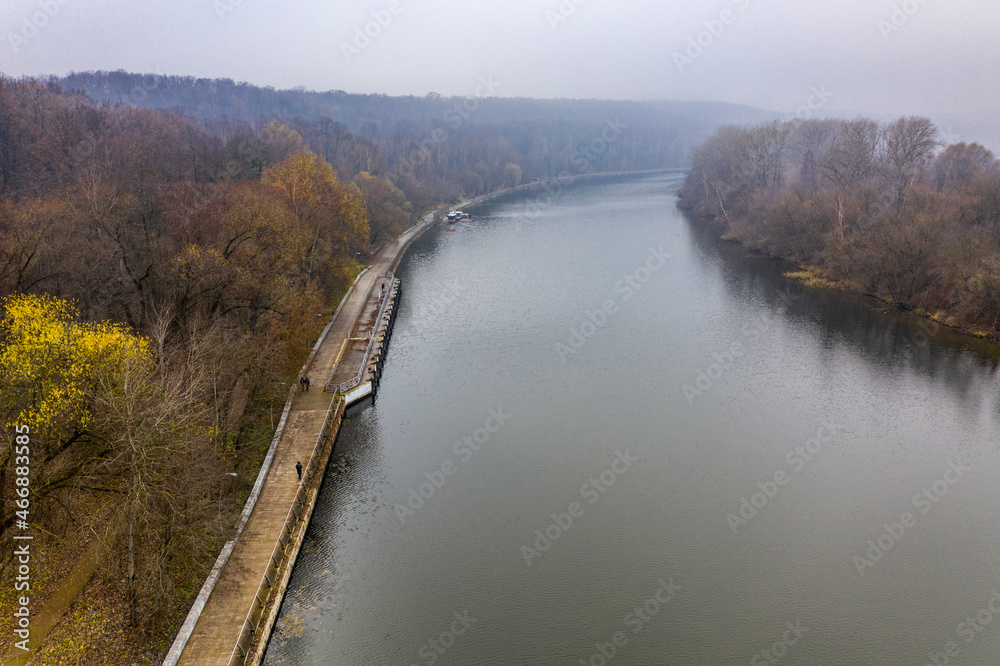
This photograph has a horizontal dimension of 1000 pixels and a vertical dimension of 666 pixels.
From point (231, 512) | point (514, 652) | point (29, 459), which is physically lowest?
point (514, 652)

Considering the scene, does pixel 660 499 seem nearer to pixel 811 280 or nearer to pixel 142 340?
pixel 142 340

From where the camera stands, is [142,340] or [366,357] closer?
[142,340]

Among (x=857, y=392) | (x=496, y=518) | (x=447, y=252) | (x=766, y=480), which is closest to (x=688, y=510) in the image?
(x=766, y=480)

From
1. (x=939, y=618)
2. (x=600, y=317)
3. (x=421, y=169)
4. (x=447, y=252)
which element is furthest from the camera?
(x=421, y=169)

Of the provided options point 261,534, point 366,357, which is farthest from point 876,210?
point 261,534

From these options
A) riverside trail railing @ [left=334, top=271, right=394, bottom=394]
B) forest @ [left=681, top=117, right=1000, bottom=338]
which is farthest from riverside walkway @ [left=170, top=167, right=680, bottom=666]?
forest @ [left=681, top=117, right=1000, bottom=338]

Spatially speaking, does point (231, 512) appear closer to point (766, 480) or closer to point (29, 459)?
point (29, 459)

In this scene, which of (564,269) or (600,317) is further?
(564,269)

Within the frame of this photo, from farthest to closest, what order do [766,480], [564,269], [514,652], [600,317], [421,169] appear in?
[421,169] < [564,269] < [600,317] < [766,480] < [514,652]
